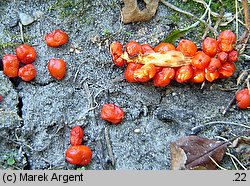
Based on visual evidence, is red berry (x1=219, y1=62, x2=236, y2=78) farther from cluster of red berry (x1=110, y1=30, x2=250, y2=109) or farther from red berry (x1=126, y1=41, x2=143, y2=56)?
red berry (x1=126, y1=41, x2=143, y2=56)

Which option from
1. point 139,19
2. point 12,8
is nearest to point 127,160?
point 139,19

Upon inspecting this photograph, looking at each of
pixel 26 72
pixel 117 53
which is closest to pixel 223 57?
pixel 117 53

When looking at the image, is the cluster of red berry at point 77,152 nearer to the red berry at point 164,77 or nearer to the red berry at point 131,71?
the red berry at point 131,71

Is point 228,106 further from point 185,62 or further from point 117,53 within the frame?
point 117,53

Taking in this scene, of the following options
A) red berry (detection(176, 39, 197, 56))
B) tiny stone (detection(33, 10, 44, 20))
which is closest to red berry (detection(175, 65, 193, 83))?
red berry (detection(176, 39, 197, 56))

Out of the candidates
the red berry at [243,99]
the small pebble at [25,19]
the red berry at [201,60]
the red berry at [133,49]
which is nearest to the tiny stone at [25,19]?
the small pebble at [25,19]

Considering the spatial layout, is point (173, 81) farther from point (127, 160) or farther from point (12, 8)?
point (12, 8)
